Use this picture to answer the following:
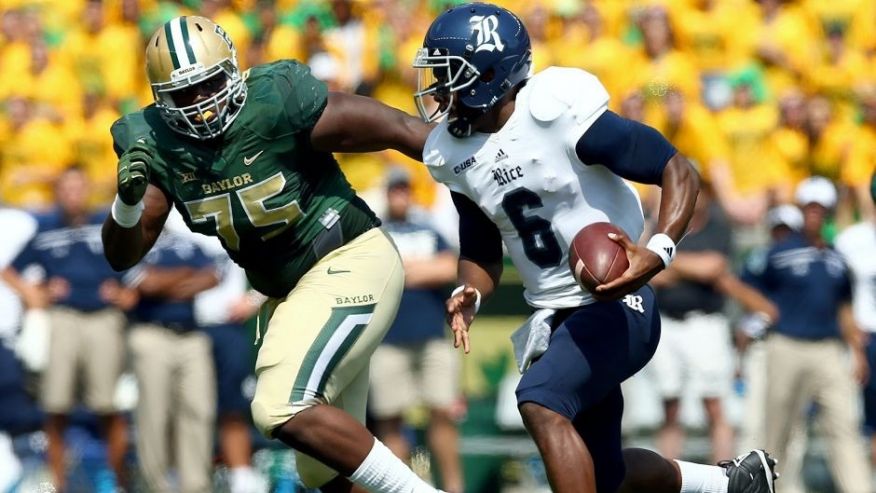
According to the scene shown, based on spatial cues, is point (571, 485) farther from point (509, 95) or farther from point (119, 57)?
point (119, 57)

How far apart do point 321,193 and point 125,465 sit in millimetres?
4119

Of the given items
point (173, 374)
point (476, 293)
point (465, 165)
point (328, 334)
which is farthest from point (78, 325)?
point (465, 165)

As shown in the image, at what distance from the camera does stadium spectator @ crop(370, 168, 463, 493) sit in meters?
8.80

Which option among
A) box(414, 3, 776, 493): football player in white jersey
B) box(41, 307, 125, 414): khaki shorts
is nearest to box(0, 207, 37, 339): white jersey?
box(41, 307, 125, 414): khaki shorts

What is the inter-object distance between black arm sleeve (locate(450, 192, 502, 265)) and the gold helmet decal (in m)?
0.86

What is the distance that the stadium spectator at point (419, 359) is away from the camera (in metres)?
8.80

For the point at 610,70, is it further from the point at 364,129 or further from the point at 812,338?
the point at 364,129

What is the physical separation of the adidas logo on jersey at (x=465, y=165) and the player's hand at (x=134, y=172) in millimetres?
1040

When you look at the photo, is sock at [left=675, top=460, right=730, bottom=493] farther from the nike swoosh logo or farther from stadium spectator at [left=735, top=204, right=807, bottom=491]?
stadium spectator at [left=735, top=204, right=807, bottom=491]

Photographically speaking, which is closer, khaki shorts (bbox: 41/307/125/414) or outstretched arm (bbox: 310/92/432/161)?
outstretched arm (bbox: 310/92/432/161)

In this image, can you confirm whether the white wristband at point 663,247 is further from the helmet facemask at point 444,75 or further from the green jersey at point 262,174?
the green jersey at point 262,174

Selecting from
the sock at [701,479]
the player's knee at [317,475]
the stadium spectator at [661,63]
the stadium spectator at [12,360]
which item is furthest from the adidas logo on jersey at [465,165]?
the stadium spectator at [661,63]

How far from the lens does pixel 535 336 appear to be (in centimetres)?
525

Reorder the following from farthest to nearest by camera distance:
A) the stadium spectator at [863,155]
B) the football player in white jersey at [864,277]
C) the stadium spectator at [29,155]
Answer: the stadium spectator at [29,155]
the stadium spectator at [863,155]
the football player in white jersey at [864,277]
